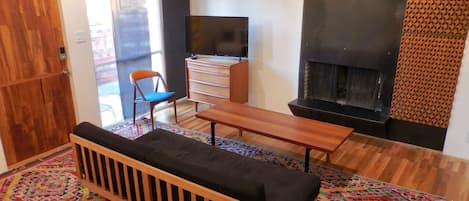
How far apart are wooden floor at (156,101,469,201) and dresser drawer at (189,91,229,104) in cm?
53

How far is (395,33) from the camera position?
360 cm

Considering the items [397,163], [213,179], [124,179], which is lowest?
[397,163]

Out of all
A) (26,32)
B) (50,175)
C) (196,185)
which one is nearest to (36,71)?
(26,32)

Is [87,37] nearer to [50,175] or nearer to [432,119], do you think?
[50,175]

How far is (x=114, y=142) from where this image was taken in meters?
2.44

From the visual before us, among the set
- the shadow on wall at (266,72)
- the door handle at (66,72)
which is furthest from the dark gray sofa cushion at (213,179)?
the shadow on wall at (266,72)

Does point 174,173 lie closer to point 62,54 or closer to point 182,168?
point 182,168

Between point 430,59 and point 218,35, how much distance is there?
248cm

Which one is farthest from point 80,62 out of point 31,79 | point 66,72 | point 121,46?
point 121,46

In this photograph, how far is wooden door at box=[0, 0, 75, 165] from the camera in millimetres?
3188

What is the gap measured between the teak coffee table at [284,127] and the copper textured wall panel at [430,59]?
3.32 feet

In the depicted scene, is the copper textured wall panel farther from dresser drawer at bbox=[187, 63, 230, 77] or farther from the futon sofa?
dresser drawer at bbox=[187, 63, 230, 77]

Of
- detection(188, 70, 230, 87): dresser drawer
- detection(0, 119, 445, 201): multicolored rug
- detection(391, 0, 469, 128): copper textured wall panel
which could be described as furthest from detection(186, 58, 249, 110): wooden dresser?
detection(391, 0, 469, 128): copper textured wall panel

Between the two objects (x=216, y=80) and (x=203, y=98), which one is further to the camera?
(x=203, y=98)
